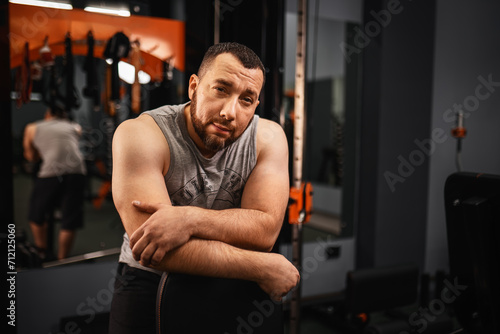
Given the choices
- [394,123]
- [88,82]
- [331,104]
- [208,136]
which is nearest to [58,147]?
[88,82]

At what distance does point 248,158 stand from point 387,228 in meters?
2.41

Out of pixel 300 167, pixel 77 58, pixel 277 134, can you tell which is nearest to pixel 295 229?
pixel 300 167

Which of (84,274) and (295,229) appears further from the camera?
(84,274)

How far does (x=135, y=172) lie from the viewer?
1100mm

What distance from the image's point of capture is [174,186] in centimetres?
123

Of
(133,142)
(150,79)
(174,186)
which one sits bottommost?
(174,186)

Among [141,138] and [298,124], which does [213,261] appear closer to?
[141,138]

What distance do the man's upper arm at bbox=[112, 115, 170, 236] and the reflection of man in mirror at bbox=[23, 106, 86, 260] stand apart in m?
1.51

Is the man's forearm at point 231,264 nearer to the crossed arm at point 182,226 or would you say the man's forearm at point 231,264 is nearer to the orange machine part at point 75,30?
the crossed arm at point 182,226

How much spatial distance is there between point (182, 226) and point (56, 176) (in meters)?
1.74

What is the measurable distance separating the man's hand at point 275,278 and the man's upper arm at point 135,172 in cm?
33

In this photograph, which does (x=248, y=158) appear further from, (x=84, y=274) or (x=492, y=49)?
(x=492, y=49)

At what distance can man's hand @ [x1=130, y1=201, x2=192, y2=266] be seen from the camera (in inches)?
41.3

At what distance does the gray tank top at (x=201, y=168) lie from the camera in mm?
1222
